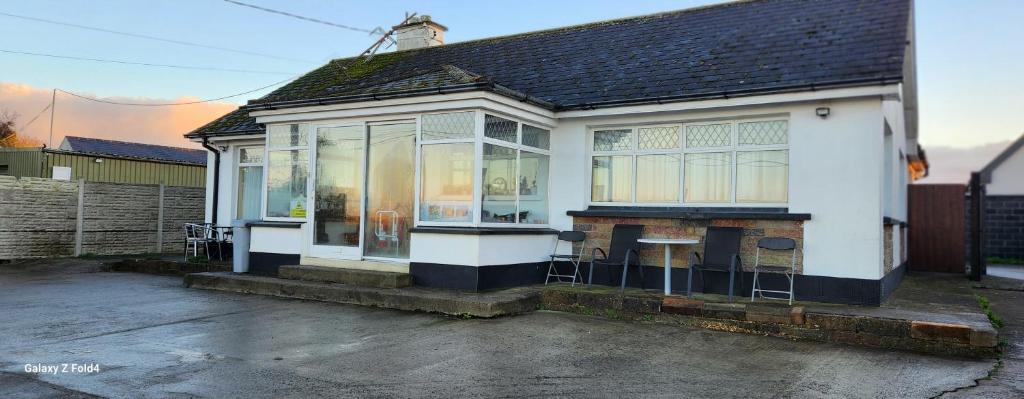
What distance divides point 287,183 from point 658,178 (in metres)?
5.89

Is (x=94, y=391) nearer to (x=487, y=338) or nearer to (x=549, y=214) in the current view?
(x=487, y=338)

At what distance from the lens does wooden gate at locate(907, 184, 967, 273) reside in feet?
43.3

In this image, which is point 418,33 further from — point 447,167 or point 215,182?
point 447,167

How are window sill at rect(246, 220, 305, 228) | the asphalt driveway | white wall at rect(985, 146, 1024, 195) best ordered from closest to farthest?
the asphalt driveway → window sill at rect(246, 220, 305, 228) → white wall at rect(985, 146, 1024, 195)

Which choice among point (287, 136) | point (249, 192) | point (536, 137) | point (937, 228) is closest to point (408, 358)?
point (536, 137)

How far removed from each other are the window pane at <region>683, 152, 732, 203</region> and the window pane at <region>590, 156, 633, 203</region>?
0.87 meters

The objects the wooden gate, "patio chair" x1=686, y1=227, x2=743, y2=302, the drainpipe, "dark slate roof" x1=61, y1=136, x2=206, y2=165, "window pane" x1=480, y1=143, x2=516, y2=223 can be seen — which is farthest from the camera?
"dark slate roof" x1=61, y1=136, x2=206, y2=165

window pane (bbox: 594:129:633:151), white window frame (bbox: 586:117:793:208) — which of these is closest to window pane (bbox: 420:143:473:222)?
white window frame (bbox: 586:117:793:208)

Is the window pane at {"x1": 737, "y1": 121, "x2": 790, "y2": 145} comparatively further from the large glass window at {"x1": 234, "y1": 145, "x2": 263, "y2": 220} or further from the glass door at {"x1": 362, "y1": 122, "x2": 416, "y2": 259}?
the large glass window at {"x1": 234, "y1": 145, "x2": 263, "y2": 220}

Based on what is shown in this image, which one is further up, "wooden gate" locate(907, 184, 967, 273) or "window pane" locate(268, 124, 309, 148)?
"window pane" locate(268, 124, 309, 148)

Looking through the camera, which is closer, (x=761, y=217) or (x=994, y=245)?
(x=761, y=217)

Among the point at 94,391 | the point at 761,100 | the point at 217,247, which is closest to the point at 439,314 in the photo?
the point at 94,391

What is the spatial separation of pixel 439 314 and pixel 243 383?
3325 mm

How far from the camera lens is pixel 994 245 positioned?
19.7m
